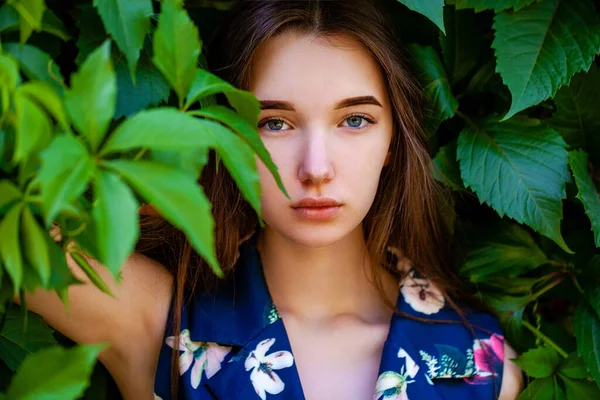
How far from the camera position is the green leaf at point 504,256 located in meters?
1.52

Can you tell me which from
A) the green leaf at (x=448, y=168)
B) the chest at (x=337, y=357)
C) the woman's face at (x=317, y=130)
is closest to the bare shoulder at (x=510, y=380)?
the chest at (x=337, y=357)

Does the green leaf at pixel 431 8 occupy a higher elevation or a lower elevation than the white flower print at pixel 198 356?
higher

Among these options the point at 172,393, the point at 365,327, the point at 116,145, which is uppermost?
the point at 116,145

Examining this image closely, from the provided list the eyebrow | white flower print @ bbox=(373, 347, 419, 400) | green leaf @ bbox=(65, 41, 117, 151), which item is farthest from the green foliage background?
white flower print @ bbox=(373, 347, 419, 400)

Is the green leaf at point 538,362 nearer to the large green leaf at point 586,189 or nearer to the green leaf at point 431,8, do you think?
the large green leaf at point 586,189

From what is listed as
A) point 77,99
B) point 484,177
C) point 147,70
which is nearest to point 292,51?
point 147,70

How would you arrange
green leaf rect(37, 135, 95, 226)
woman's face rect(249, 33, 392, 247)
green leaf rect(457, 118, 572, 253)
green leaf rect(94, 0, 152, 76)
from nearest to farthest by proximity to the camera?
green leaf rect(37, 135, 95, 226), green leaf rect(94, 0, 152, 76), woman's face rect(249, 33, 392, 247), green leaf rect(457, 118, 572, 253)

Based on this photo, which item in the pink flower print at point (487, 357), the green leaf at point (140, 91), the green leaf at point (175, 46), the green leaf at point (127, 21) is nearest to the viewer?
the green leaf at point (175, 46)

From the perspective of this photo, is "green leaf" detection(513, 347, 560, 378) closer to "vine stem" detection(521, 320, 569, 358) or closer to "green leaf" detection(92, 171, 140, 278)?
"vine stem" detection(521, 320, 569, 358)

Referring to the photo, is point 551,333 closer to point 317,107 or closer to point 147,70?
point 317,107

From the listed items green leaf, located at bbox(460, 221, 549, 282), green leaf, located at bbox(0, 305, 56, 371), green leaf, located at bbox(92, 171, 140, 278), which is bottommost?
green leaf, located at bbox(0, 305, 56, 371)

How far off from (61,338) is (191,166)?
31.1 inches

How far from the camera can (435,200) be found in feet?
5.24

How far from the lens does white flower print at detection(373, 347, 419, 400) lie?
4.51 ft
